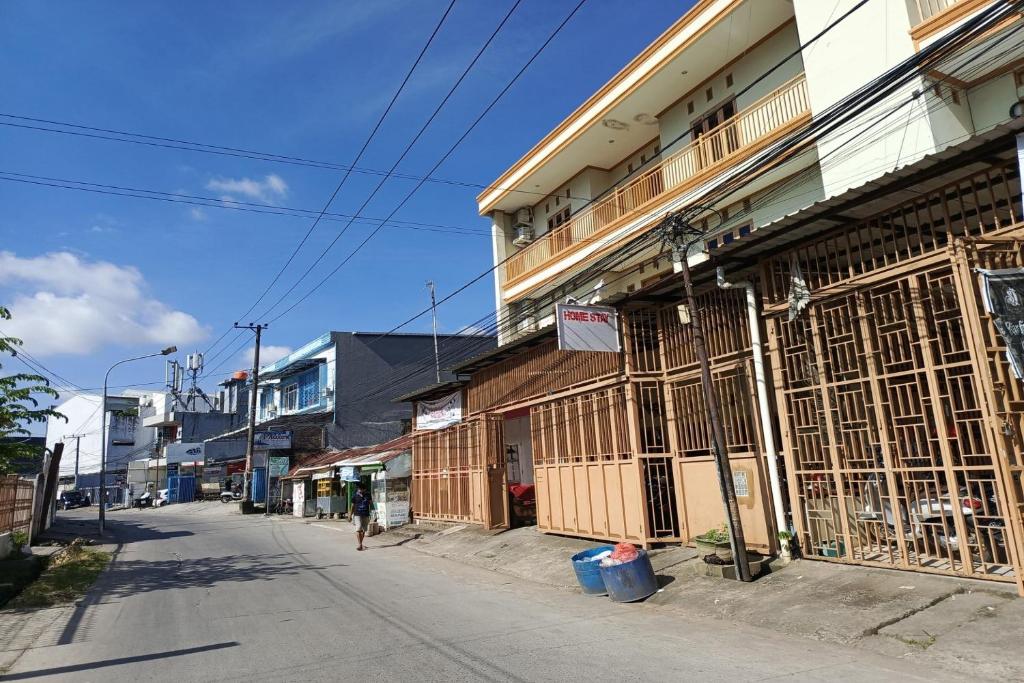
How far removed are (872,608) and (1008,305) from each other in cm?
368

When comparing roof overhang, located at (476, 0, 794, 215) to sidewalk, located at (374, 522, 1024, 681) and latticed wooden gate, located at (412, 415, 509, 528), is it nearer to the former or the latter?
latticed wooden gate, located at (412, 415, 509, 528)

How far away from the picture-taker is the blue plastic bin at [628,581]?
9.47m

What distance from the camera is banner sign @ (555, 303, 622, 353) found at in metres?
12.4

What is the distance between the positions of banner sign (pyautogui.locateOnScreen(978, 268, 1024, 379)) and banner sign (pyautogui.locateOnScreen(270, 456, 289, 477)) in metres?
35.9

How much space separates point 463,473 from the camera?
65.0 ft

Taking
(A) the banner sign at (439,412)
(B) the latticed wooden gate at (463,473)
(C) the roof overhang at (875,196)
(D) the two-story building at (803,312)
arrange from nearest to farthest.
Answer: (C) the roof overhang at (875,196) < (D) the two-story building at (803,312) < (B) the latticed wooden gate at (463,473) < (A) the banner sign at (439,412)

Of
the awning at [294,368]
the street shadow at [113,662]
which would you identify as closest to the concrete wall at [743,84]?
the street shadow at [113,662]

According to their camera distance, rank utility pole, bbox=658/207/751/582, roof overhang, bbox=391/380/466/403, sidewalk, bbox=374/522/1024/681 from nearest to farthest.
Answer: sidewalk, bbox=374/522/1024/681 < utility pole, bbox=658/207/751/582 < roof overhang, bbox=391/380/466/403

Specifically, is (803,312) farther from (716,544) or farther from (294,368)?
(294,368)

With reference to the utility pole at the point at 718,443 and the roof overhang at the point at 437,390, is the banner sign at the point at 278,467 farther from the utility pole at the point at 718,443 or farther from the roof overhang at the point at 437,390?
the utility pole at the point at 718,443

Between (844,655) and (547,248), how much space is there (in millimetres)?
17215

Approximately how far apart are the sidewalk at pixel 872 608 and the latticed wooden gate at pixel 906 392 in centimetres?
37

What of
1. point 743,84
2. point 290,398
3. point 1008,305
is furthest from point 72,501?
point 1008,305

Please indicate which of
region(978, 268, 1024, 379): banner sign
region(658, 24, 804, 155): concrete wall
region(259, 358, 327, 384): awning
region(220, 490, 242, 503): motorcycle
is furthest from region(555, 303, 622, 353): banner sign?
region(220, 490, 242, 503): motorcycle
